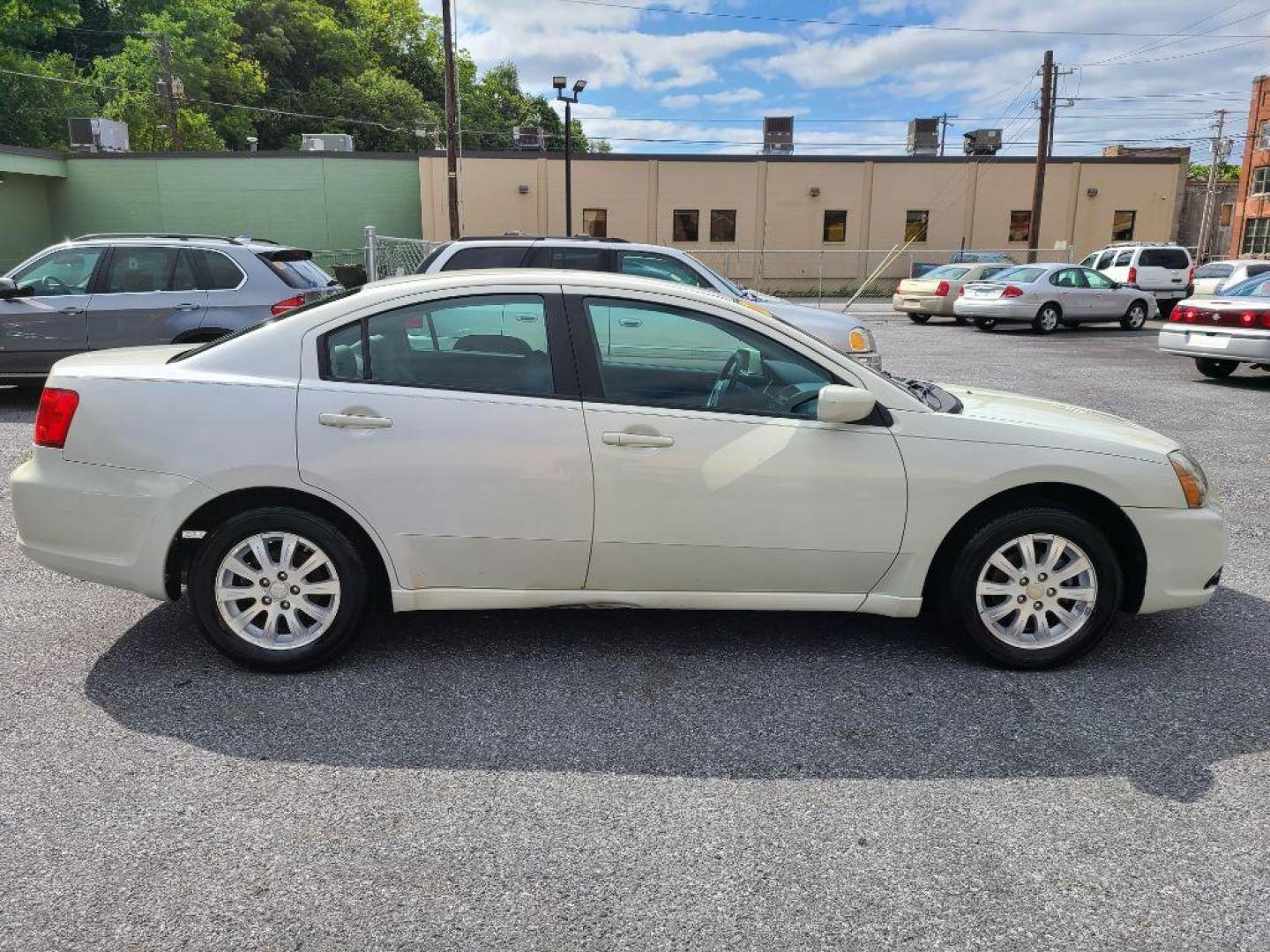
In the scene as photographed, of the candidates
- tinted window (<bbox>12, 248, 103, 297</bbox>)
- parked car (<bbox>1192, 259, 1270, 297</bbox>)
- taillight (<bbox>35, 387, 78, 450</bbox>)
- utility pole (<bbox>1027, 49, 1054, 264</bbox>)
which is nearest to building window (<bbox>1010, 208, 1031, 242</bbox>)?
utility pole (<bbox>1027, 49, 1054, 264</bbox>)

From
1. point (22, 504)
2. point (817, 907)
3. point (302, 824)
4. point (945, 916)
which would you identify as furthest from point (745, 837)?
point (22, 504)

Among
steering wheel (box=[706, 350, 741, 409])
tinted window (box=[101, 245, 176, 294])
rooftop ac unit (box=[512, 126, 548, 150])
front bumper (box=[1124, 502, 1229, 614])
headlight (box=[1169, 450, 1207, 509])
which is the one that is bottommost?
front bumper (box=[1124, 502, 1229, 614])

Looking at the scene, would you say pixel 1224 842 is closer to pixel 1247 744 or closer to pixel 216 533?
pixel 1247 744

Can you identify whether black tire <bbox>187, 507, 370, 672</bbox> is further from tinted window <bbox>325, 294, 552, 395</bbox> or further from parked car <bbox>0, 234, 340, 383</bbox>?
parked car <bbox>0, 234, 340, 383</bbox>

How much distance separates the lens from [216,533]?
3.88 meters

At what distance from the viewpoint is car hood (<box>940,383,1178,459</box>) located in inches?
158

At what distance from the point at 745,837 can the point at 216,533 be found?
92.2 inches

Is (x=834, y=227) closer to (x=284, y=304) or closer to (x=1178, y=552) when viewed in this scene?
(x=284, y=304)

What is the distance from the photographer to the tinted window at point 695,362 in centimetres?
396

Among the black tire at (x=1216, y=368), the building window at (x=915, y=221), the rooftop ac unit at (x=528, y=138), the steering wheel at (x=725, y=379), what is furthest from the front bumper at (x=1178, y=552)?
the rooftop ac unit at (x=528, y=138)

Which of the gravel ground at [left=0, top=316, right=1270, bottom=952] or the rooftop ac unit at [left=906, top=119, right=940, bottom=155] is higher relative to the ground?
the rooftop ac unit at [left=906, top=119, right=940, bottom=155]

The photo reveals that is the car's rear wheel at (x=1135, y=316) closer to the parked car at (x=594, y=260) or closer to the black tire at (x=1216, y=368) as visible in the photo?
the black tire at (x=1216, y=368)

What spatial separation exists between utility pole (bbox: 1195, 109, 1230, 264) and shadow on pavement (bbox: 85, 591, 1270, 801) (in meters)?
45.2

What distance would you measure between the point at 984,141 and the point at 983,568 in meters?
41.6
